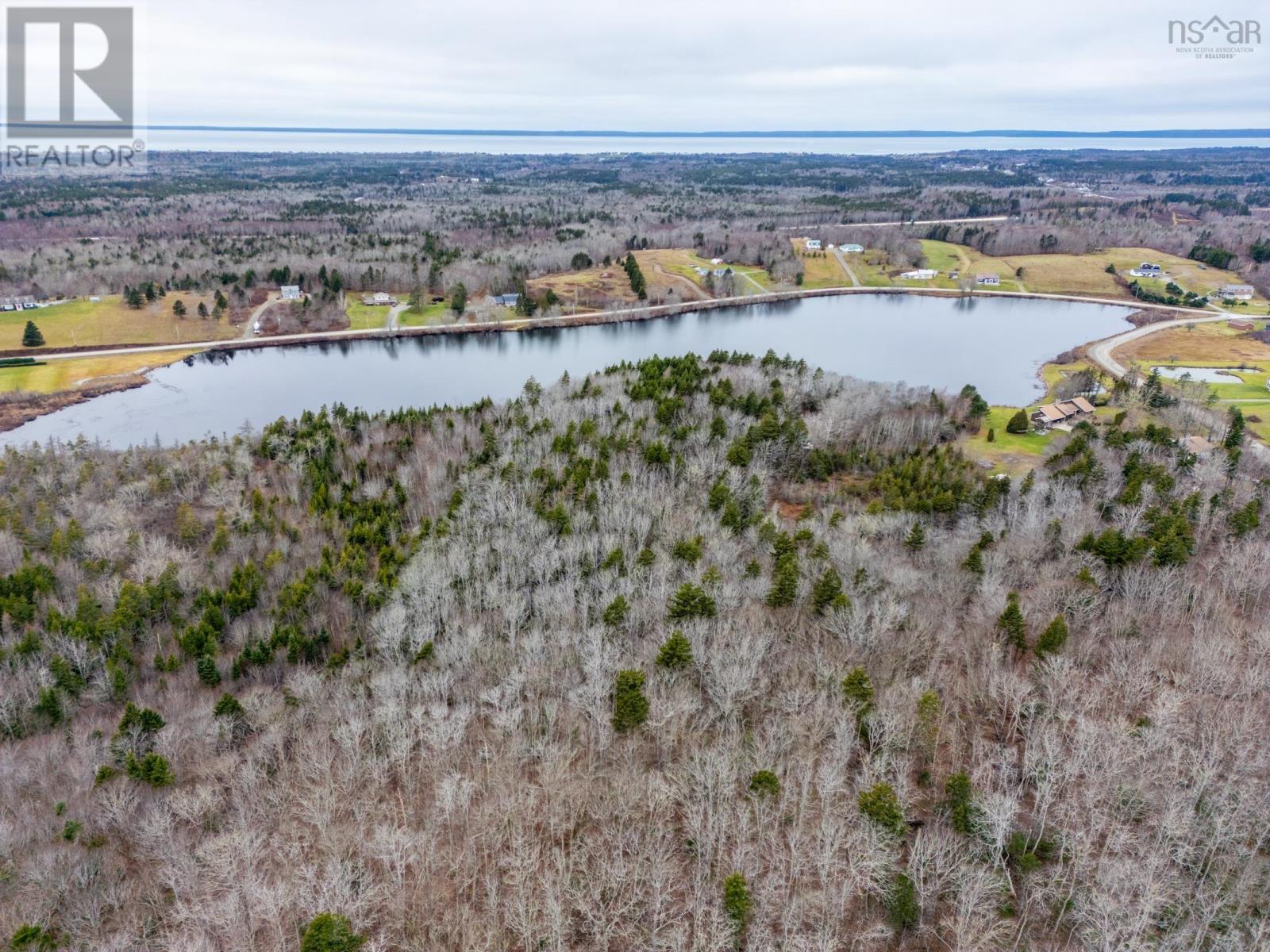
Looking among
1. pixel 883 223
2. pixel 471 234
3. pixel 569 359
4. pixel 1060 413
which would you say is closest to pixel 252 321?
pixel 569 359

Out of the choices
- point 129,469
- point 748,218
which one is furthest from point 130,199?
point 129,469

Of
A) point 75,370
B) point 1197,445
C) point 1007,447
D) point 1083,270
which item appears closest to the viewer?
point 1197,445

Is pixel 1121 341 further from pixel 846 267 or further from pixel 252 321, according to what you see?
pixel 252 321

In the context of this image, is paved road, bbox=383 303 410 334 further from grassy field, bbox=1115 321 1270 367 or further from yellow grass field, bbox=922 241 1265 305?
grassy field, bbox=1115 321 1270 367

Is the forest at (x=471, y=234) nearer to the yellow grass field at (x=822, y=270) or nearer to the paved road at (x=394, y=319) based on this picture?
the yellow grass field at (x=822, y=270)

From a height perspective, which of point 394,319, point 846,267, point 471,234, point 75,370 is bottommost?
point 75,370

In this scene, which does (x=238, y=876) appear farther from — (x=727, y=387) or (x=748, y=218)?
(x=748, y=218)

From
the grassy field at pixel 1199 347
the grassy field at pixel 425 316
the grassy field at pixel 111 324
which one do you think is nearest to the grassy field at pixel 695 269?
the grassy field at pixel 425 316
